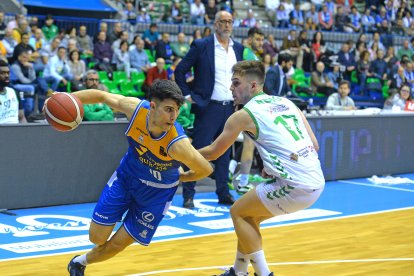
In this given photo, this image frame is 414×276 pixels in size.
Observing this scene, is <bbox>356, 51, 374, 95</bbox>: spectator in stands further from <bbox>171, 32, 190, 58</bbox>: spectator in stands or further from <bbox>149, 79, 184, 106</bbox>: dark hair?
<bbox>149, 79, 184, 106</bbox>: dark hair

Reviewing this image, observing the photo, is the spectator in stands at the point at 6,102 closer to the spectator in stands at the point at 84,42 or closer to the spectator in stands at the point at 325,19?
the spectator in stands at the point at 84,42

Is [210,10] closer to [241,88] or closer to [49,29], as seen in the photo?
[49,29]

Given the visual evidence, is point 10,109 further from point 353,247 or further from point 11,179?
point 353,247

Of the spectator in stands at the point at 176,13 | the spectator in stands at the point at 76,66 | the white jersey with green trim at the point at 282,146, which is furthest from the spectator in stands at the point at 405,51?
the white jersey with green trim at the point at 282,146

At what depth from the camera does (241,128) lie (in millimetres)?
5617

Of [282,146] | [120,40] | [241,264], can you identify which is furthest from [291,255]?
[120,40]

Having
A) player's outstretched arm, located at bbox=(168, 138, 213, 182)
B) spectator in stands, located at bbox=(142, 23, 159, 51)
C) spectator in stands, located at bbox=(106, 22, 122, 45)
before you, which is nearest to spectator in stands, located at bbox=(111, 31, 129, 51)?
spectator in stands, located at bbox=(106, 22, 122, 45)

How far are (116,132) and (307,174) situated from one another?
15.9ft

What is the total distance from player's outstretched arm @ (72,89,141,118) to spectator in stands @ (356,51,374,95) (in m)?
16.1

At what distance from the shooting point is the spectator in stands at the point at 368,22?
25438 millimetres

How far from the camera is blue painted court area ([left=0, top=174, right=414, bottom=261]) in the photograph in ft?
25.4

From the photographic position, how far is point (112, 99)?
19.5 feet

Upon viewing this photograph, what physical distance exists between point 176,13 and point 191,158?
16.1 meters

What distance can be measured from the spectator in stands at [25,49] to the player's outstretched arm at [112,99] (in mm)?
9152
